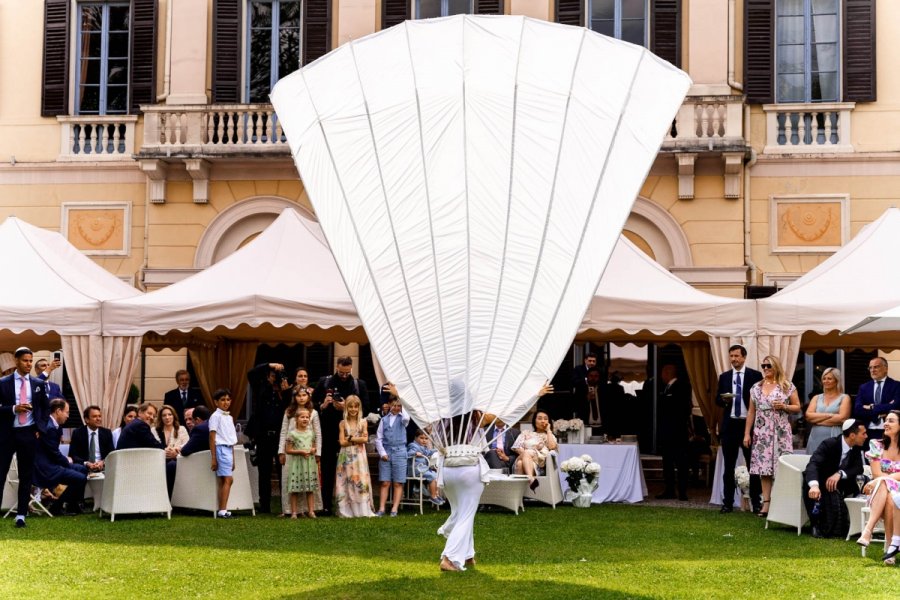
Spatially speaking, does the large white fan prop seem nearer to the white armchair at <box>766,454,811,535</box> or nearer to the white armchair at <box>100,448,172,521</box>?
the white armchair at <box>766,454,811,535</box>

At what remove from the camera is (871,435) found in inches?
520

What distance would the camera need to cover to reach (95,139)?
78.5 ft

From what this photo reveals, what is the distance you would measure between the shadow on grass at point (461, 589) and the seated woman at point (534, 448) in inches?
241

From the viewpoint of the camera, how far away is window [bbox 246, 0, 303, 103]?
23891 mm

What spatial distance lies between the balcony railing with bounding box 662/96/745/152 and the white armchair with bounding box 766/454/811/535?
9.20 m

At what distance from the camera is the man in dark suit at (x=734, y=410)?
50.5 ft

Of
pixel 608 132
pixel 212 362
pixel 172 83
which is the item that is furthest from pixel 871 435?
pixel 172 83

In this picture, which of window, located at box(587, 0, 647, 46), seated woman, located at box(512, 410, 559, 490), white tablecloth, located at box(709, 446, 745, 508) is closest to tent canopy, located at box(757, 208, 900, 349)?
white tablecloth, located at box(709, 446, 745, 508)

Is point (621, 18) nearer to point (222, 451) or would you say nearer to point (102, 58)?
point (102, 58)

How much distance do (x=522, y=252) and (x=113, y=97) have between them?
55.0 feet

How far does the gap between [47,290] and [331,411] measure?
407 centimetres

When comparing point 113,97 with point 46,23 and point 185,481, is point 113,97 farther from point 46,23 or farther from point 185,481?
point 185,481

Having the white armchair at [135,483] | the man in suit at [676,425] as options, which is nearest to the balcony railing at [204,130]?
the man in suit at [676,425]

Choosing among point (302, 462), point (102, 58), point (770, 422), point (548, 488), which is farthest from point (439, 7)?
point (770, 422)
